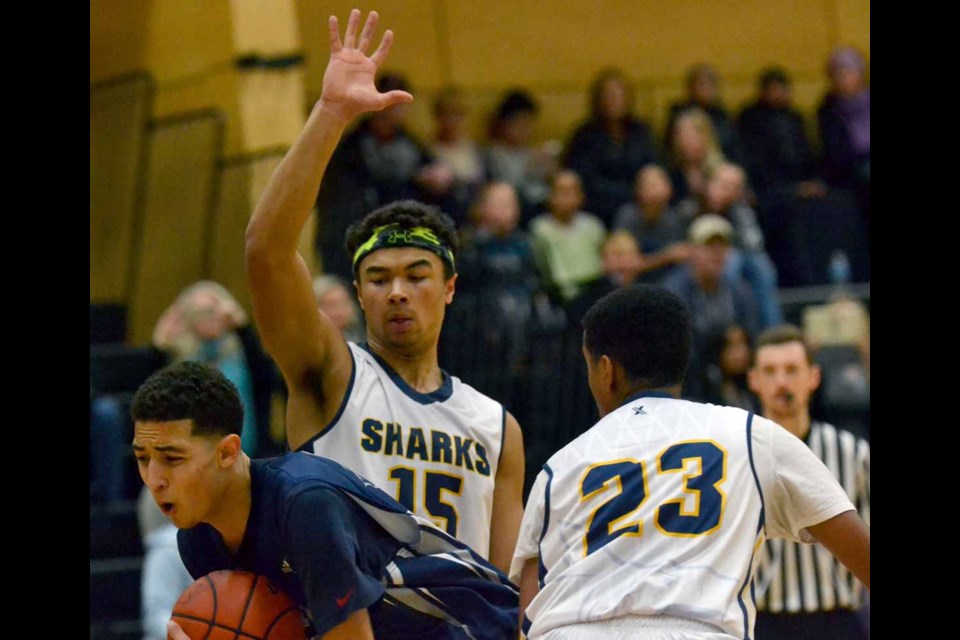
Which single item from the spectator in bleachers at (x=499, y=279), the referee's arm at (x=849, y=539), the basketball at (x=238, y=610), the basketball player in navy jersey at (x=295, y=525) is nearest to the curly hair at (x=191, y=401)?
the basketball player in navy jersey at (x=295, y=525)

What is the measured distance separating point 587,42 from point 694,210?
4429 millimetres

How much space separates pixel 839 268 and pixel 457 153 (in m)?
3.42

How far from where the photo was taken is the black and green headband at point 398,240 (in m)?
5.53

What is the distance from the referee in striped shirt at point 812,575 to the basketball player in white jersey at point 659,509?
3374mm

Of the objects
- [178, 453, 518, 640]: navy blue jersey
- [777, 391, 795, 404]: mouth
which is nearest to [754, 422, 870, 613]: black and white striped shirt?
[777, 391, 795, 404]: mouth

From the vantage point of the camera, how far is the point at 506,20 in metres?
15.3

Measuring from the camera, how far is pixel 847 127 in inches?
531

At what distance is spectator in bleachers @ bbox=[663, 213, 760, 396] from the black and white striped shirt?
264 centimetres

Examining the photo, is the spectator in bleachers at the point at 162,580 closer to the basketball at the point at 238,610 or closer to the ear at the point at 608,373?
the basketball at the point at 238,610

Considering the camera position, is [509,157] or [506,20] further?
[506,20]

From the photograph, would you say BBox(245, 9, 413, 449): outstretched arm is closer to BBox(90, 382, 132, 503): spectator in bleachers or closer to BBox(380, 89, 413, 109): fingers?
BBox(380, 89, 413, 109): fingers

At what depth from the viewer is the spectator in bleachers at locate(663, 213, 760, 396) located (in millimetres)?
10516
